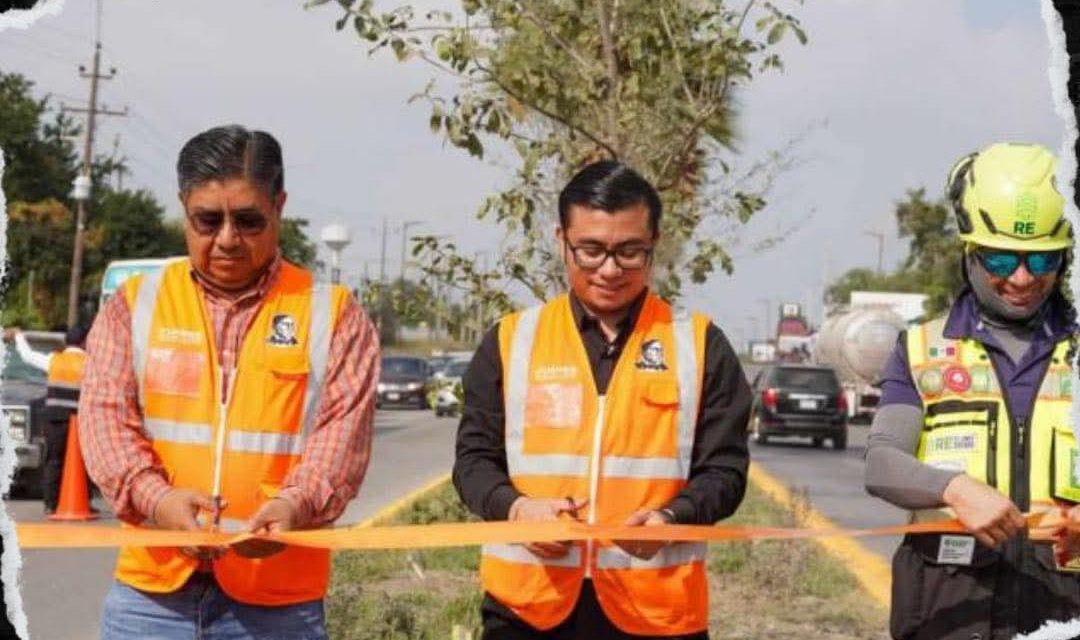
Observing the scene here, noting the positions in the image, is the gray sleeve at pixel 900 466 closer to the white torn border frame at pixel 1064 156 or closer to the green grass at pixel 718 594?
the white torn border frame at pixel 1064 156

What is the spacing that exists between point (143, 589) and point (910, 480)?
1.75 m

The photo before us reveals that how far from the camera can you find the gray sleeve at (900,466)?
417cm

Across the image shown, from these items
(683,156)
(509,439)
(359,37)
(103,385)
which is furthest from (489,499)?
(683,156)

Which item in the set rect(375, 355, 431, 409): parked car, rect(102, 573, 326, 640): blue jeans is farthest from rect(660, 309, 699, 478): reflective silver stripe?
A: rect(375, 355, 431, 409): parked car

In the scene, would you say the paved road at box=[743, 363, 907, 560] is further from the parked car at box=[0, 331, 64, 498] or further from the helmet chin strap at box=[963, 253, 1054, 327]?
the parked car at box=[0, 331, 64, 498]

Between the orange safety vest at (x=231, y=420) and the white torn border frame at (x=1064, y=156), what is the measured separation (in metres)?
1.70

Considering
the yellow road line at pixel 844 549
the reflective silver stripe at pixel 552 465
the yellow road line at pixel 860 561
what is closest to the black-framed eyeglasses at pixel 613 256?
the reflective silver stripe at pixel 552 465

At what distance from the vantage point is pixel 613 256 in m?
4.51

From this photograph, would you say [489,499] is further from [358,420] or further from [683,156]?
[683,156]

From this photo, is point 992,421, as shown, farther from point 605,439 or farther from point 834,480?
point 834,480

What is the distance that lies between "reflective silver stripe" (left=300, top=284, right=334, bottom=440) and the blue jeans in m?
0.41

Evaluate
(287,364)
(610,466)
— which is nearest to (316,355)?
(287,364)

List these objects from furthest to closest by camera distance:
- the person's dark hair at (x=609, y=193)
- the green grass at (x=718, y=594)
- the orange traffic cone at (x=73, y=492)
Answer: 1. the orange traffic cone at (x=73, y=492)
2. the green grass at (x=718, y=594)
3. the person's dark hair at (x=609, y=193)

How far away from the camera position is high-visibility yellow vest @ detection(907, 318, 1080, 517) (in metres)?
4.16
